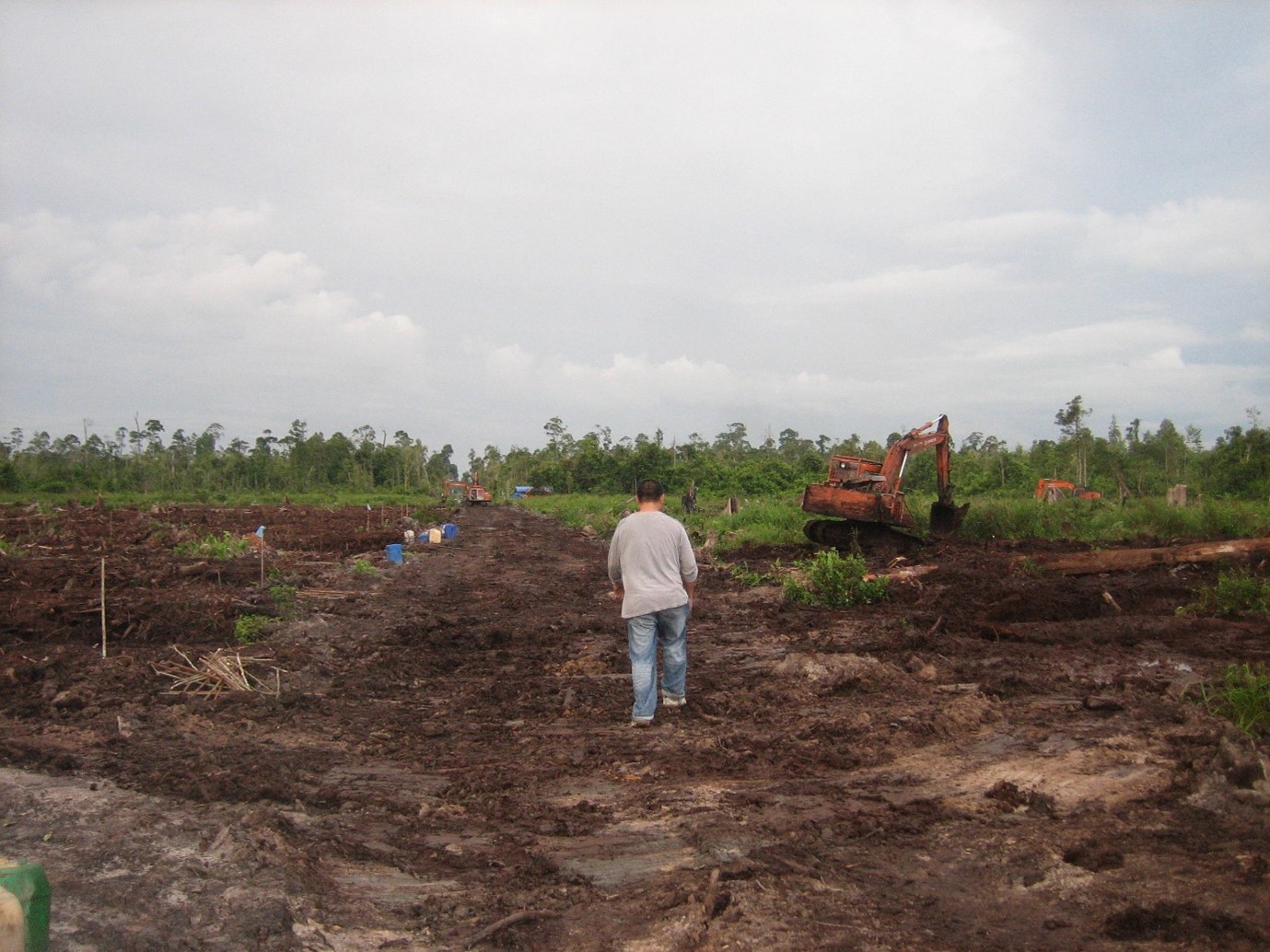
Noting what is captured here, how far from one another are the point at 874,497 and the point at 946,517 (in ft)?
9.01

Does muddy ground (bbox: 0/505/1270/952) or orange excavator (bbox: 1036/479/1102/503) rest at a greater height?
orange excavator (bbox: 1036/479/1102/503)

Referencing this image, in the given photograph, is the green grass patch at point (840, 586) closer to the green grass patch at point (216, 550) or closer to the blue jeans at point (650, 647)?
the blue jeans at point (650, 647)

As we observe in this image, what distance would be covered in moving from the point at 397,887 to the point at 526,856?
59 centimetres

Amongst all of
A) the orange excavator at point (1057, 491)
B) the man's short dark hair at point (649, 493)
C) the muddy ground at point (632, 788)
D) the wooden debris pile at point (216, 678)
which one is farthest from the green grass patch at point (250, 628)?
the orange excavator at point (1057, 491)

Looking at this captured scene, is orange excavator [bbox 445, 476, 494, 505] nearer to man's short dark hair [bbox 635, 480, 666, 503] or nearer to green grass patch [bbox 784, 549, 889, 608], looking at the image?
green grass patch [bbox 784, 549, 889, 608]

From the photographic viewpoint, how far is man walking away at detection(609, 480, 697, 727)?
6289 mm

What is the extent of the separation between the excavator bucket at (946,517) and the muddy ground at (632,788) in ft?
26.4

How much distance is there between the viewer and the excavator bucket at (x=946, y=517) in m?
18.5

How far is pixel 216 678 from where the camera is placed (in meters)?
7.32

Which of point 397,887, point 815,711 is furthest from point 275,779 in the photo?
point 815,711

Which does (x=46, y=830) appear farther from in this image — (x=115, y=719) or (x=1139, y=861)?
(x=1139, y=861)

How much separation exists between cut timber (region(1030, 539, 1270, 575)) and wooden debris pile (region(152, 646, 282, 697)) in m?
10.6

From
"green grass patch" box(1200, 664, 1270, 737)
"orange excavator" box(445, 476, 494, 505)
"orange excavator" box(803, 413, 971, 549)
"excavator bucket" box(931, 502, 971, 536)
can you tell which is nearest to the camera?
"green grass patch" box(1200, 664, 1270, 737)

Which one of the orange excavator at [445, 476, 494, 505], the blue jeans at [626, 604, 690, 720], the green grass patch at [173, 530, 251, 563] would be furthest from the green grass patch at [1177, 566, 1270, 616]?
the orange excavator at [445, 476, 494, 505]
